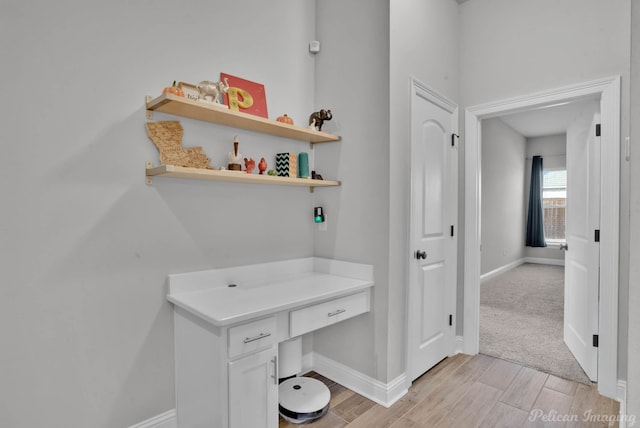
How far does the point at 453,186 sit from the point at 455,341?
52.8 inches

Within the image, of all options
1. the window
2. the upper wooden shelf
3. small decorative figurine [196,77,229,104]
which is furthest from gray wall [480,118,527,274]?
small decorative figurine [196,77,229,104]

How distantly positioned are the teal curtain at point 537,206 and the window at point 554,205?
0.19m

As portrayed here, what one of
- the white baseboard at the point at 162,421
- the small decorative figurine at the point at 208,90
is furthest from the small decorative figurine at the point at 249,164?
the white baseboard at the point at 162,421

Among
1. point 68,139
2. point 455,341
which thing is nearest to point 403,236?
point 455,341

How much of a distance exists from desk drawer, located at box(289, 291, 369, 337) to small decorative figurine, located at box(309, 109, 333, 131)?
1.22 m

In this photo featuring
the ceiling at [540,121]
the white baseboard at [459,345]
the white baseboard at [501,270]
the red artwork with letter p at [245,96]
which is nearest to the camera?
the red artwork with letter p at [245,96]

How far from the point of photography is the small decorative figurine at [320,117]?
2347 mm

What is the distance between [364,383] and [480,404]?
746mm

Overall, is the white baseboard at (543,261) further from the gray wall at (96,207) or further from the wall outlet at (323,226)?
the gray wall at (96,207)

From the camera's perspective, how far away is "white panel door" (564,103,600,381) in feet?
7.60

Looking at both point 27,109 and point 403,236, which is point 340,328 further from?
point 27,109

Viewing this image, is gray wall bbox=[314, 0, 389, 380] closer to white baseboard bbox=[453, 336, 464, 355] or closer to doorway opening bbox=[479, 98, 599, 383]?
white baseboard bbox=[453, 336, 464, 355]

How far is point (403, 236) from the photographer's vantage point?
2.24 m

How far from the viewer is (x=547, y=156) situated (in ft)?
23.2
